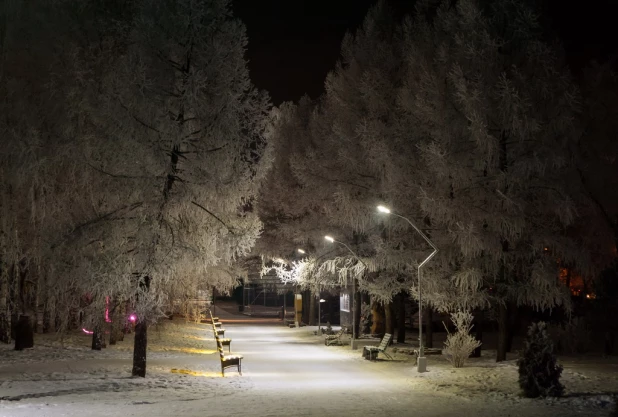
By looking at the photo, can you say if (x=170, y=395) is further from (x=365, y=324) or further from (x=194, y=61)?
(x=365, y=324)

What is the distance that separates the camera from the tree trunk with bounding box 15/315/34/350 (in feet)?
74.7

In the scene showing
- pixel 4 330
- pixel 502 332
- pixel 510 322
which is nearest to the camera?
pixel 502 332

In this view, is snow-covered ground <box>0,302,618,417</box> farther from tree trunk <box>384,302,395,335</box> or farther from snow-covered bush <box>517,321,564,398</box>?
tree trunk <box>384,302,395,335</box>

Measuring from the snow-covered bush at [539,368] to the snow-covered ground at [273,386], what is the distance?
1.15 feet

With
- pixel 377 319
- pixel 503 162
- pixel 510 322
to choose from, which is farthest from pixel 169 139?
pixel 377 319

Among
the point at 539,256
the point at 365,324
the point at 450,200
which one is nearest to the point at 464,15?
the point at 450,200

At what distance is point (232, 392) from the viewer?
52.5 ft

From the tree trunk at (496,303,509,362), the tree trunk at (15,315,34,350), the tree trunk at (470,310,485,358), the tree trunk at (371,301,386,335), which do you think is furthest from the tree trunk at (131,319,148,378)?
the tree trunk at (371,301,386,335)

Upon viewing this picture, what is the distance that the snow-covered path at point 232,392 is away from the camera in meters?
13.1

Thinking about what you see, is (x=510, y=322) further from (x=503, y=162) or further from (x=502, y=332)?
(x=503, y=162)

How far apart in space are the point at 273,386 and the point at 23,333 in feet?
34.8

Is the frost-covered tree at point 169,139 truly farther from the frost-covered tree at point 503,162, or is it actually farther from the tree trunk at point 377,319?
the tree trunk at point 377,319

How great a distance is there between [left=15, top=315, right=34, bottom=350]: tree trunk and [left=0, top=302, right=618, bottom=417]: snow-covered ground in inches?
15.9

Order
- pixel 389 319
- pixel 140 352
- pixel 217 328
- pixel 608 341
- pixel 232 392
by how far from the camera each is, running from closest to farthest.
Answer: pixel 232 392 → pixel 140 352 → pixel 608 341 → pixel 389 319 → pixel 217 328
